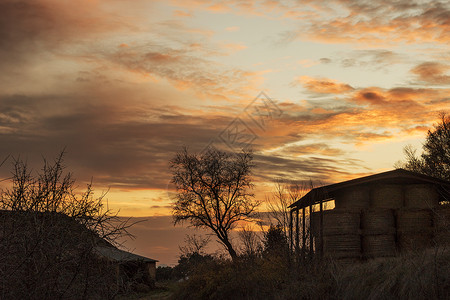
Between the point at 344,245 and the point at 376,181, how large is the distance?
4.45 meters

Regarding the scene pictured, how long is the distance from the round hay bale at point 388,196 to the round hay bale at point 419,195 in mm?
348

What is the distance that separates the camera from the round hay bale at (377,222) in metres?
22.7

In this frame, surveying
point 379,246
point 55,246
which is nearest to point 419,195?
point 379,246

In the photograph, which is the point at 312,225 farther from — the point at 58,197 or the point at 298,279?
the point at 58,197

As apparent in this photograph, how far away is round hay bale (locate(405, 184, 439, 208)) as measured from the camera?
24.6 metres

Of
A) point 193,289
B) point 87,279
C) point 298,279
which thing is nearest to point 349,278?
point 298,279

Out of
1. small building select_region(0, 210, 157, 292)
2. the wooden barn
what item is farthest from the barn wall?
small building select_region(0, 210, 157, 292)

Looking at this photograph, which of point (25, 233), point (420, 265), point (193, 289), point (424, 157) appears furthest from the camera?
point (424, 157)

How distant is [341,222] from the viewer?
22656 millimetres

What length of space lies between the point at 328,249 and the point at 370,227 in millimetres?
2175

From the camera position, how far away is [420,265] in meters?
14.5

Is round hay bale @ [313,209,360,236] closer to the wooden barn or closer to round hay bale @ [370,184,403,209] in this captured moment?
the wooden barn

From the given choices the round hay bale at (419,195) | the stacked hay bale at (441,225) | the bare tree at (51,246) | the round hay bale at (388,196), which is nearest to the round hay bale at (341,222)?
the round hay bale at (388,196)

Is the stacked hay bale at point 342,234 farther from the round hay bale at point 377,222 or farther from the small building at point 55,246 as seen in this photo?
the small building at point 55,246
